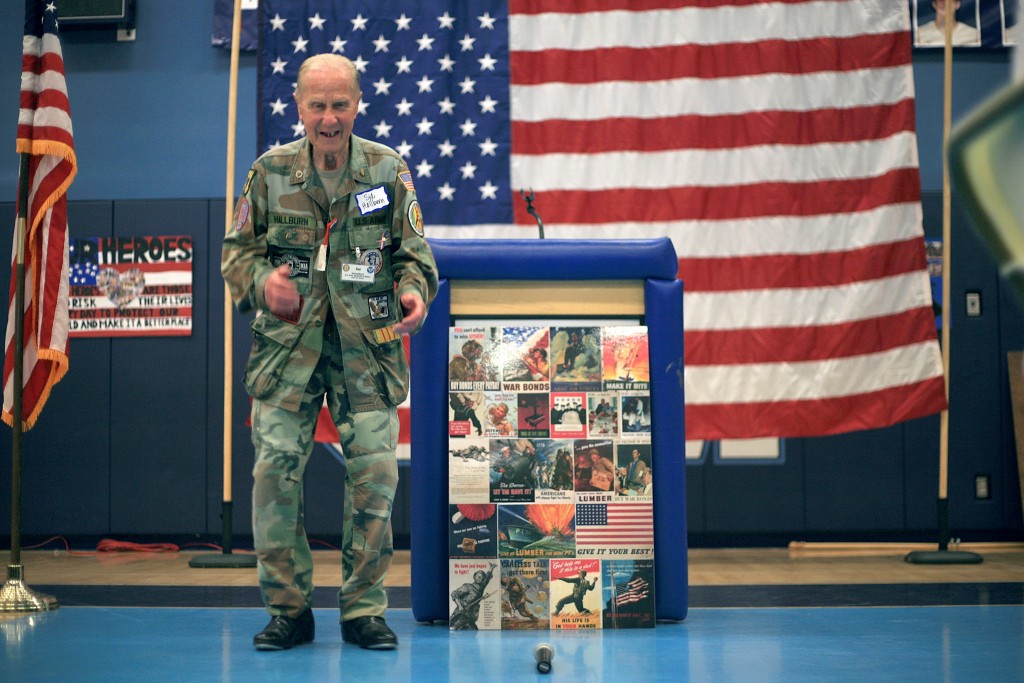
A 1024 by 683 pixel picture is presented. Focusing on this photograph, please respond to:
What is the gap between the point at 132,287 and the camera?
5711 mm

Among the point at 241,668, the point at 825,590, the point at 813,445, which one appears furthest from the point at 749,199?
the point at 241,668

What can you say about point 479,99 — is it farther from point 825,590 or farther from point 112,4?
point 825,590

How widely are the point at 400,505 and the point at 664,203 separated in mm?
2127

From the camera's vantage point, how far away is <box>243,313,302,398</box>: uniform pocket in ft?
8.45

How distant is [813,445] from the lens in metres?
5.49

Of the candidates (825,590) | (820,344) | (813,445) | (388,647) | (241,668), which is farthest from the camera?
(813,445)

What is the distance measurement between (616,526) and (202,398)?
11.3 ft

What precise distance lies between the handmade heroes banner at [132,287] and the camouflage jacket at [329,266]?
323 cm

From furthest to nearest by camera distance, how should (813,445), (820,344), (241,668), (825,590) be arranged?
1. (813,445)
2. (820,344)
3. (825,590)
4. (241,668)

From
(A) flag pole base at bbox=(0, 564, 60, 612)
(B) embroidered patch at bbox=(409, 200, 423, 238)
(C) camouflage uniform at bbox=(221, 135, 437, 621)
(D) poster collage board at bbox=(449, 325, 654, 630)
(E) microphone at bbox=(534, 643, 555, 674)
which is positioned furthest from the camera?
(A) flag pole base at bbox=(0, 564, 60, 612)

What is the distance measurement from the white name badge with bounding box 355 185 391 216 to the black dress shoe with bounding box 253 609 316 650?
1.05 meters

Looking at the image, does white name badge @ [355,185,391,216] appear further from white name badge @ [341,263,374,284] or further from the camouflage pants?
the camouflage pants

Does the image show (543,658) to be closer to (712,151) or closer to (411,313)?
(411,313)

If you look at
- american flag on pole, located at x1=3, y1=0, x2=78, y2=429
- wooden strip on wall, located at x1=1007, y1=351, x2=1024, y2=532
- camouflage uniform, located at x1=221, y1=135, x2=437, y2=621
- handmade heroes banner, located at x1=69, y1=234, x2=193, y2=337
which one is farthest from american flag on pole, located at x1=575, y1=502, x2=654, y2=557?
handmade heroes banner, located at x1=69, y1=234, x2=193, y2=337
